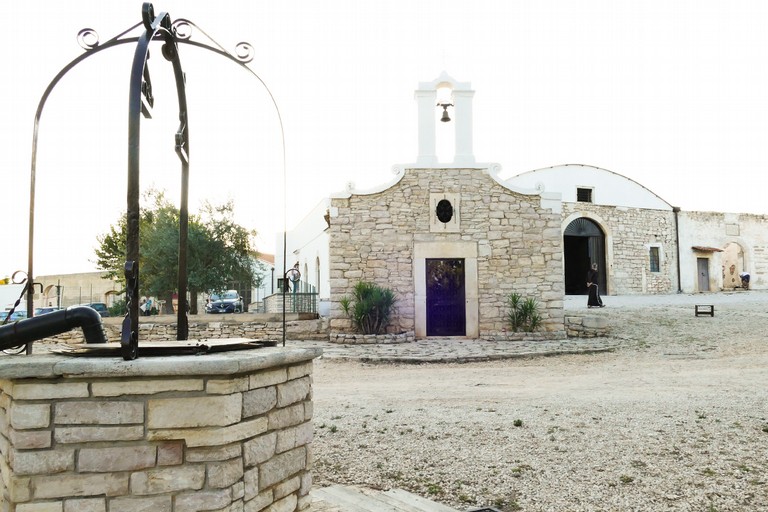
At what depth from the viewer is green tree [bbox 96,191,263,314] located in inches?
727

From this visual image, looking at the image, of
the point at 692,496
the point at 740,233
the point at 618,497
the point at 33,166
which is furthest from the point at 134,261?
the point at 740,233

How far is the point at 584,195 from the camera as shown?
955 inches

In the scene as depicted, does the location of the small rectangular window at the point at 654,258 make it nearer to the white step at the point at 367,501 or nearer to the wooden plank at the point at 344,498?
the white step at the point at 367,501

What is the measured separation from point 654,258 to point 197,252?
1788cm

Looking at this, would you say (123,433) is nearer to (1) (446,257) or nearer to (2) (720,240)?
(1) (446,257)

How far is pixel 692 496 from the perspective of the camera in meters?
3.77

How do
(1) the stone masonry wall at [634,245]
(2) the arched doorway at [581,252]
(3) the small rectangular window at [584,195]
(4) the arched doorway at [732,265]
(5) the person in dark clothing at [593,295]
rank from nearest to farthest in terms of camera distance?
(5) the person in dark clothing at [593,295] → (1) the stone masonry wall at [634,245] → (2) the arched doorway at [581,252] → (3) the small rectangular window at [584,195] → (4) the arched doorway at [732,265]

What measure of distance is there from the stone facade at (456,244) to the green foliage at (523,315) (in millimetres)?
197

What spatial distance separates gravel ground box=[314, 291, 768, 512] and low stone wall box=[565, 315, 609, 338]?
3.60m

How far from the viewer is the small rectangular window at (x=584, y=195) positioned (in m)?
24.1

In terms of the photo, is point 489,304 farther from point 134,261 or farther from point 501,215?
point 134,261

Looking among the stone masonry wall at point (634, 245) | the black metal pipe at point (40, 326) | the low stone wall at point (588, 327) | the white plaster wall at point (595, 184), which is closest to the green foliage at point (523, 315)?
the low stone wall at point (588, 327)

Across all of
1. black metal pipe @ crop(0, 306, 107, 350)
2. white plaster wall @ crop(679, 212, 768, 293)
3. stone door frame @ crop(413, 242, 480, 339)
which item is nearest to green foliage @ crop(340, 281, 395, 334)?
stone door frame @ crop(413, 242, 480, 339)

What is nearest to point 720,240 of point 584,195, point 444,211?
point 584,195
